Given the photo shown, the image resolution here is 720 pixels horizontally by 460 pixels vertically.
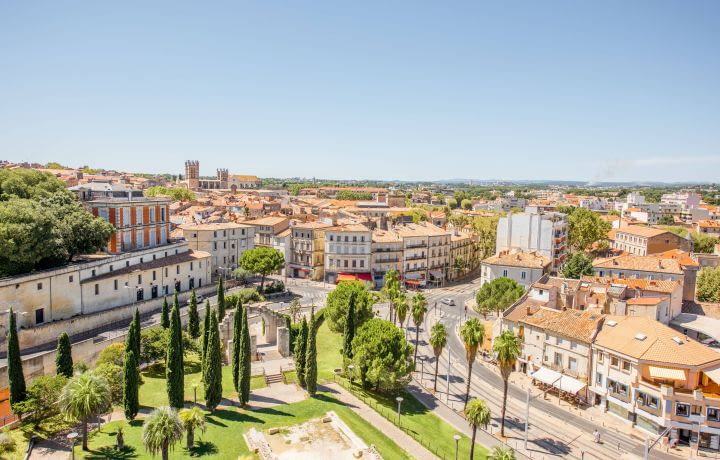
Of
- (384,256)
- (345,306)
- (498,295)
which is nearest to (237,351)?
(345,306)

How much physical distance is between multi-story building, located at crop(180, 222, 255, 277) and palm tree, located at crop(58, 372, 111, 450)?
191 ft

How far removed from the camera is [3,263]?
2133 inches

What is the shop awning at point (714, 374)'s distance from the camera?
44938 mm

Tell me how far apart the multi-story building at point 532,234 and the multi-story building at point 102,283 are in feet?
201

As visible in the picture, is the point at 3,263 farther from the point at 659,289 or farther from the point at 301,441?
the point at 659,289

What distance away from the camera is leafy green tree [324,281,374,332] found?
62.0 metres

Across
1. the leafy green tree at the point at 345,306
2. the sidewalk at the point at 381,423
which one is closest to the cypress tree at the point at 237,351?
the sidewalk at the point at 381,423

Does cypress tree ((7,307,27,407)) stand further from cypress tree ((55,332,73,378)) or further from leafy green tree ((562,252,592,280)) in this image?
leafy green tree ((562,252,592,280))

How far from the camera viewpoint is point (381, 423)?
4484 centimetres

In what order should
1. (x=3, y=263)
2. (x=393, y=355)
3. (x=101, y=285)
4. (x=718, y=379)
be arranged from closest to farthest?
(x=718, y=379) < (x=393, y=355) < (x=3, y=263) < (x=101, y=285)

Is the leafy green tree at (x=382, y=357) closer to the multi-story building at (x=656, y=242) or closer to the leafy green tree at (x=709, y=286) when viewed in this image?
the leafy green tree at (x=709, y=286)

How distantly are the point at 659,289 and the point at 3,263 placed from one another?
79.1 meters

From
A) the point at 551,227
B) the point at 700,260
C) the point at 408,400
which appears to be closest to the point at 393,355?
the point at 408,400

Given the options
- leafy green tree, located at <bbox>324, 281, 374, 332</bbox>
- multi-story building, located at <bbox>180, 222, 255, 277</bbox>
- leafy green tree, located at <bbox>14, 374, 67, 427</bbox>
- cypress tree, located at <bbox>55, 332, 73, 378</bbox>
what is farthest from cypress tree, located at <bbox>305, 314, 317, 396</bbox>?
multi-story building, located at <bbox>180, 222, 255, 277</bbox>
